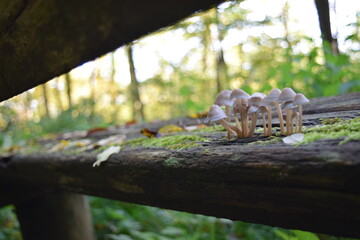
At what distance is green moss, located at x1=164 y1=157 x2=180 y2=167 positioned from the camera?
1170mm

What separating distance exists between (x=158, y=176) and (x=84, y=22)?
27.7 inches

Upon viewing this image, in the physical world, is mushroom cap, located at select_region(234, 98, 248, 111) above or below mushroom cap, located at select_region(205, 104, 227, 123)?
above

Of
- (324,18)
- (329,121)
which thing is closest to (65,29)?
(329,121)

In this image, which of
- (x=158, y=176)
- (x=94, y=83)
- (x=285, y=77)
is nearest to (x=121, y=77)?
(x=94, y=83)

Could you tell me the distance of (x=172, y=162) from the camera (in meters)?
1.19

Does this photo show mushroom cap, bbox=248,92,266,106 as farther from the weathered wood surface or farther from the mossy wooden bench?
the weathered wood surface

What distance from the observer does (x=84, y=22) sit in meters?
0.77

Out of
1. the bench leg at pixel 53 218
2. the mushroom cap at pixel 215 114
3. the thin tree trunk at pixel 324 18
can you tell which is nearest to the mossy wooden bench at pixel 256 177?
the mushroom cap at pixel 215 114

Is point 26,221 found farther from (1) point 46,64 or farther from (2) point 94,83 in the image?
(2) point 94,83

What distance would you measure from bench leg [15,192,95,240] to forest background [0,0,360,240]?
71 cm

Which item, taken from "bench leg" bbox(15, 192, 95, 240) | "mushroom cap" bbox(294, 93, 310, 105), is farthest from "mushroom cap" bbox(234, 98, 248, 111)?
"bench leg" bbox(15, 192, 95, 240)

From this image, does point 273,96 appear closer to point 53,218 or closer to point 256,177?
point 256,177

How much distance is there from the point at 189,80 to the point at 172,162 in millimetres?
12013

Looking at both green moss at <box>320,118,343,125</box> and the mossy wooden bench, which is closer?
the mossy wooden bench
